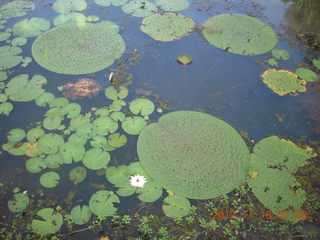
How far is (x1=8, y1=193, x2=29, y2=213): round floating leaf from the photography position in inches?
87.0

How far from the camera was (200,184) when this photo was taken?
7.82ft

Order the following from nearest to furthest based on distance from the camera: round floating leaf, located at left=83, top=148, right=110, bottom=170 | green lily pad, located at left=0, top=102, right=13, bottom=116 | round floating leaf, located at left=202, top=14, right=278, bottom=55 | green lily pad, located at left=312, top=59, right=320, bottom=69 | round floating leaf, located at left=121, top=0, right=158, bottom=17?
round floating leaf, located at left=83, top=148, right=110, bottom=170 < green lily pad, located at left=0, top=102, right=13, bottom=116 < green lily pad, located at left=312, top=59, right=320, bottom=69 < round floating leaf, located at left=202, top=14, right=278, bottom=55 < round floating leaf, located at left=121, top=0, right=158, bottom=17

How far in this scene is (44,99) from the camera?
298 centimetres

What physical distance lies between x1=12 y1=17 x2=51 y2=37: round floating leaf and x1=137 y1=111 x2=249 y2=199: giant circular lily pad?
2397 mm

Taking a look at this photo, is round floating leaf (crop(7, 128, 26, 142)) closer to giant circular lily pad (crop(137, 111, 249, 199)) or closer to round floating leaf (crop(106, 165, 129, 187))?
round floating leaf (crop(106, 165, 129, 187))

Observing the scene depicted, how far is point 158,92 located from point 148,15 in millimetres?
1687

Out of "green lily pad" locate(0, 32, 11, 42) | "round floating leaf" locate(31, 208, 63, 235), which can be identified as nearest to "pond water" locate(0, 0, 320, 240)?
"round floating leaf" locate(31, 208, 63, 235)

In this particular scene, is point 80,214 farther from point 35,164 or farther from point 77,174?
point 35,164

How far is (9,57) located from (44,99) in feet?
3.27

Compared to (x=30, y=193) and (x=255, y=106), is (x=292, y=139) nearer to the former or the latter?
(x=255, y=106)

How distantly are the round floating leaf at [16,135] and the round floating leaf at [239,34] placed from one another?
272 cm

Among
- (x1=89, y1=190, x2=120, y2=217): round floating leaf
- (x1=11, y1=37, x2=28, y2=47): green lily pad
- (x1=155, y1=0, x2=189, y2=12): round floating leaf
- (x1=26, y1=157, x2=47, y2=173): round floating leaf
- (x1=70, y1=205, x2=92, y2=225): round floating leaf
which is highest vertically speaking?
(x1=155, y1=0, x2=189, y2=12): round floating leaf

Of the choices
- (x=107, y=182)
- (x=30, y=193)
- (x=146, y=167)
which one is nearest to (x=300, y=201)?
(x=146, y=167)
